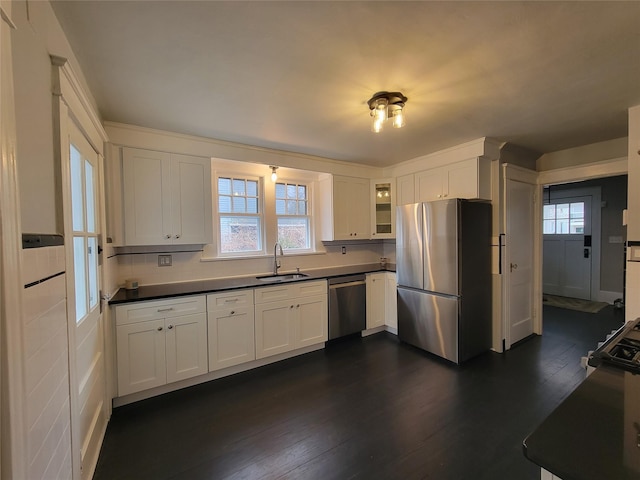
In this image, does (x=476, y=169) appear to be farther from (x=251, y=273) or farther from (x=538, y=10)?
(x=251, y=273)

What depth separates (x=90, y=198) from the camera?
1885mm

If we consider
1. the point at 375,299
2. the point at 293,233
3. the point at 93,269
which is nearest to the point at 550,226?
the point at 375,299

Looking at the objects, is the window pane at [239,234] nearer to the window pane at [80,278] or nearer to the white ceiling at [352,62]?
the white ceiling at [352,62]

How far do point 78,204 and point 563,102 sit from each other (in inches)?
135

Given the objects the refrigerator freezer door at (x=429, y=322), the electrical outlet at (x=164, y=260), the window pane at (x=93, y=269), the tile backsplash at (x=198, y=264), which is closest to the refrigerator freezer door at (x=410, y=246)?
the refrigerator freezer door at (x=429, y=322)

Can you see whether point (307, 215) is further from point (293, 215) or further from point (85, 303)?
point (85, 303)

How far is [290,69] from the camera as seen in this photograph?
5.45 feet

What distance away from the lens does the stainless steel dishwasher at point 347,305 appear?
338 centimetres

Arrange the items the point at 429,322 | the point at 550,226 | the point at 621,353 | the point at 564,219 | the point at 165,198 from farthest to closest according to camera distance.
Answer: the point at 550,226
the point at 564,219
the point at 429,322
the point at 165,198
the point at 621,353

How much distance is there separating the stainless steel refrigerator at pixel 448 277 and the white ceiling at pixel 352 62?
0.93 meters

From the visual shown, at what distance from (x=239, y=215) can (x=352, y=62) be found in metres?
2.26

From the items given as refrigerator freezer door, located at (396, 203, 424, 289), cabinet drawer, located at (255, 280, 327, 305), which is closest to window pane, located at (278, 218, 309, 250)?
cabinet drawer, located at (255, 280, 327, 305)

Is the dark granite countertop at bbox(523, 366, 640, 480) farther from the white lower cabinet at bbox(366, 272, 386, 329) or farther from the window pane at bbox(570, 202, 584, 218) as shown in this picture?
the window pane at bbox(570, 202, 584, 218)

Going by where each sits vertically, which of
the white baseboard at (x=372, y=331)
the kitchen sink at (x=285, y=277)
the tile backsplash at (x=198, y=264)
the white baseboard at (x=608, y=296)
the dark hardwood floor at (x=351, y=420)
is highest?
the tile backsplash at (x=198, y=264)
